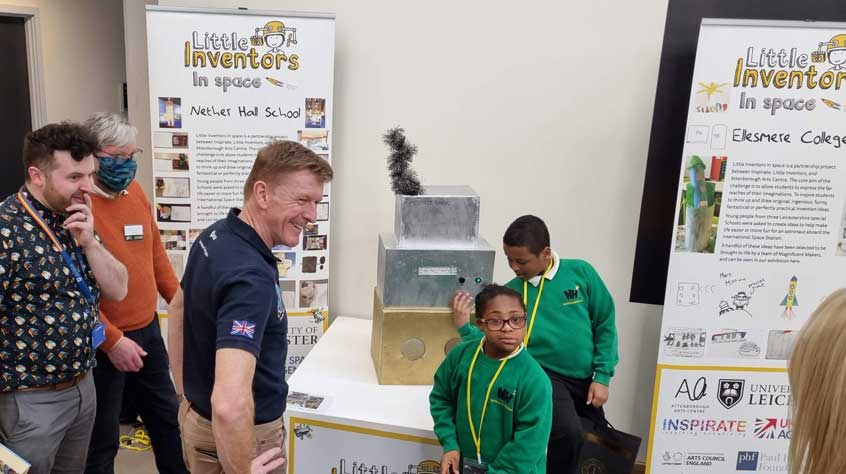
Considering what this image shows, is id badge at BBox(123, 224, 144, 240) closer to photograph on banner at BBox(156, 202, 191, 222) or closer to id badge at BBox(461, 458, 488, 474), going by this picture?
photograph on banner at BBox(156, 202, 191, 222)

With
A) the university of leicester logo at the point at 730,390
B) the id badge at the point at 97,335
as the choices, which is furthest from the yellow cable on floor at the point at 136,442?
the university of leicester logo at the point at 730,390

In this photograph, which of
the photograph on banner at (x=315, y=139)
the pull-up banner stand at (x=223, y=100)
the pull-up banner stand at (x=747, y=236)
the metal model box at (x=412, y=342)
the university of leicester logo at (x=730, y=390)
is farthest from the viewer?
the photograph on banner at (x=315, y=139)

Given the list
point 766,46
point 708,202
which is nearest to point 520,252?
point 708,202

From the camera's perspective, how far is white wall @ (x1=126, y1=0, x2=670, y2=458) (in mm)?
2877

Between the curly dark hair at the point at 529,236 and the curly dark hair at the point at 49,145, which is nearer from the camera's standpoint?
the curly dark hair at the point at 49,145

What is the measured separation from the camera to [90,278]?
77.6 inches

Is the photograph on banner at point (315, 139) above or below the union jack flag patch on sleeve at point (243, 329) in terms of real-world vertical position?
above

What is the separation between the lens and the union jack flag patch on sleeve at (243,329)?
1.37 meters

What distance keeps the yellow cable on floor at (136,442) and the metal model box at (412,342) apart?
1562 millimetres

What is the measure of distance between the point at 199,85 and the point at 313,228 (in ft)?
2.91

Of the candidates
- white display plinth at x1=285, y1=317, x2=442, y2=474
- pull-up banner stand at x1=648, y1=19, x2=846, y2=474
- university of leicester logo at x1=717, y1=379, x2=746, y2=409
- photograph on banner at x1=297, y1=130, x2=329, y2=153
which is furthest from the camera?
photograph on banner at x1=297, y1=130, x2=329, y2=153

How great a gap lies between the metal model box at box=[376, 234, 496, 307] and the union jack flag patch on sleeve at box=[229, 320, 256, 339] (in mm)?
959

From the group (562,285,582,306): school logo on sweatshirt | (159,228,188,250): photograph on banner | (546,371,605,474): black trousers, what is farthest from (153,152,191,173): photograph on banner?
(546,371,605,474): black trousers

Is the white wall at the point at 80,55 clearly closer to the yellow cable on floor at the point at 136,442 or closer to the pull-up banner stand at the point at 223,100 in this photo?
the pull-up banner stand at the point at 223,100
